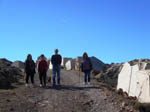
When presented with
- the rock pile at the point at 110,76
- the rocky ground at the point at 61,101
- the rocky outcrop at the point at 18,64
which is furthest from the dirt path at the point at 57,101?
the rocky outcrop at the point at 18,64

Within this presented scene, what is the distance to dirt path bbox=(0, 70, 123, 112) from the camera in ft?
42.2

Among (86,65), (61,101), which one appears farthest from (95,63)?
(61,101)

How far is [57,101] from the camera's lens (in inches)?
558

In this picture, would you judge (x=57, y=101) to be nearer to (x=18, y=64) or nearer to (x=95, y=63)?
(x=95, y=63)

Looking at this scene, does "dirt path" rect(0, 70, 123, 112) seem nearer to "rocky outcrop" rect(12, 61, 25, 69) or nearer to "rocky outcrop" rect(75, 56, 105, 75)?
"rocky outcrop" rect(75, 56, 105, 75)

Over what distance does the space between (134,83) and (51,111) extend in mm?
7136

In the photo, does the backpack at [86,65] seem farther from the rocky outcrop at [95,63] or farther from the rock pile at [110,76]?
the rocky outcrop at [95,63]

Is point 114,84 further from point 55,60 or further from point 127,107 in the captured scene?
point 127,107

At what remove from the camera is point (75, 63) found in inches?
1629

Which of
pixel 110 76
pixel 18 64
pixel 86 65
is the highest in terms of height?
pixel 18 64

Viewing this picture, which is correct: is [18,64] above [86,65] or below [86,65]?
above

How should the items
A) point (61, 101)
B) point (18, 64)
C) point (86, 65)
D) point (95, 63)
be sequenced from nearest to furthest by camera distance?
point (61, 101) < point (86, 65) < point (95, 63) < point (18, 64)

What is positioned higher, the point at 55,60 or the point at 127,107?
the point at 55,60

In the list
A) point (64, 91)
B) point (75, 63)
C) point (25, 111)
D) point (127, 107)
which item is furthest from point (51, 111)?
point (75, 63)
